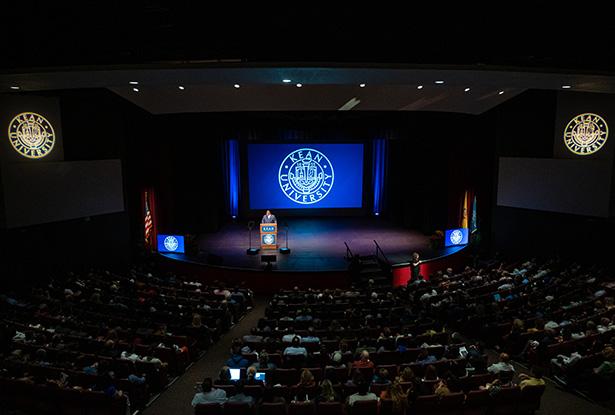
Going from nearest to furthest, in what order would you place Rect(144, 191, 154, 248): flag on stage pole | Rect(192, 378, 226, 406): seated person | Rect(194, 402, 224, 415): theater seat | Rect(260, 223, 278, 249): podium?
Rect(194, 402, 224, 415): theater seat → Rect(192, 378, 226, 406): seated person → Rect(260, 223, 278, 249): podium → Rect(144, 191, 154, 248): flag on stage pole

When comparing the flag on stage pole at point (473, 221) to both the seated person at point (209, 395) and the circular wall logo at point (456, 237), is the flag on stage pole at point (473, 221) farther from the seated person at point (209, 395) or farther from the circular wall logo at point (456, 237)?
the seated person at point (209, 395)

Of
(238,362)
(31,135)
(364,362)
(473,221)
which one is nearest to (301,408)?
(364,362)

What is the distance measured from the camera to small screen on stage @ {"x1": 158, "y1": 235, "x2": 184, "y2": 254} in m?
18.4

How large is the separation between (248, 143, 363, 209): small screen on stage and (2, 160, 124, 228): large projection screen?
7.75 metres

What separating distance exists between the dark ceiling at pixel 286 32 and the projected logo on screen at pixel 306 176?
1384 centimetres

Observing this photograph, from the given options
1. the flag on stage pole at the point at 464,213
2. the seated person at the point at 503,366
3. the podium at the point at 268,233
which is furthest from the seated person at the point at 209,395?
the flag on stage pole at the point at 464,213

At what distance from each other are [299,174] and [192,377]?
51.0ft

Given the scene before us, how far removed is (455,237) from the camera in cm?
1952

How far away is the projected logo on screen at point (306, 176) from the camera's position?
24.0 metres

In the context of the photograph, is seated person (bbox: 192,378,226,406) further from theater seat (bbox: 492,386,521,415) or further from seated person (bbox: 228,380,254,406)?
theater seat (bbox: 492,386,521,415)

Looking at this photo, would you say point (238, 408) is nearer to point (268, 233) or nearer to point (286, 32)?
point (286, 32)

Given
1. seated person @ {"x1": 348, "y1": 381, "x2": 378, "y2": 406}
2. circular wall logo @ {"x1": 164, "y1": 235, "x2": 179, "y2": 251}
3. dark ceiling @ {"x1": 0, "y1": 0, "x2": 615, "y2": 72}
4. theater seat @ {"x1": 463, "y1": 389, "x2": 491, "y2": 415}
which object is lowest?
theater seat @ {"x1": 463, "y1": 389, "x2": 491, "y2": 415}

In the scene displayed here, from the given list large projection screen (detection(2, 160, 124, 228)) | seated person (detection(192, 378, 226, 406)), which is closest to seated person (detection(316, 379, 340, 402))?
seated person (detection(192, 378, 226, 406))

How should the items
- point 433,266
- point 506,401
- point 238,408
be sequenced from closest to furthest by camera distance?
point 238,408, point 506,401, point 433,266
